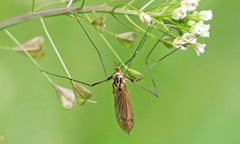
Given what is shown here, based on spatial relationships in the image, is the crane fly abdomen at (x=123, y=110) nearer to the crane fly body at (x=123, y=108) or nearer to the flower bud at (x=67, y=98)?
the crane fly body at (x=123, y=108)

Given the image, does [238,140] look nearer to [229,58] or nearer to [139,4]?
[229,58]

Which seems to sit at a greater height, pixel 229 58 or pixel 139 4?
pixel 139 4

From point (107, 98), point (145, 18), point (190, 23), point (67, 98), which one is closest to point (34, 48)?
point (67, 98)

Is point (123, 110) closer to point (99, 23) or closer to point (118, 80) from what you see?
point (118, 80)


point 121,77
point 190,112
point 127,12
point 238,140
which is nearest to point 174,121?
point 190,112

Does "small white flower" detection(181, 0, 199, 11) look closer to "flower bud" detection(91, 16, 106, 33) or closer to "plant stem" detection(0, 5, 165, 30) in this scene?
"plant stem" detection(0, 5, 165, 30)

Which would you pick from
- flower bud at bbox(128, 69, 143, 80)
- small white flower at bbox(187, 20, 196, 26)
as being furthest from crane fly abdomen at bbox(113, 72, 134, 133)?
small white flower at bbox(187, 20, 196, 26)
